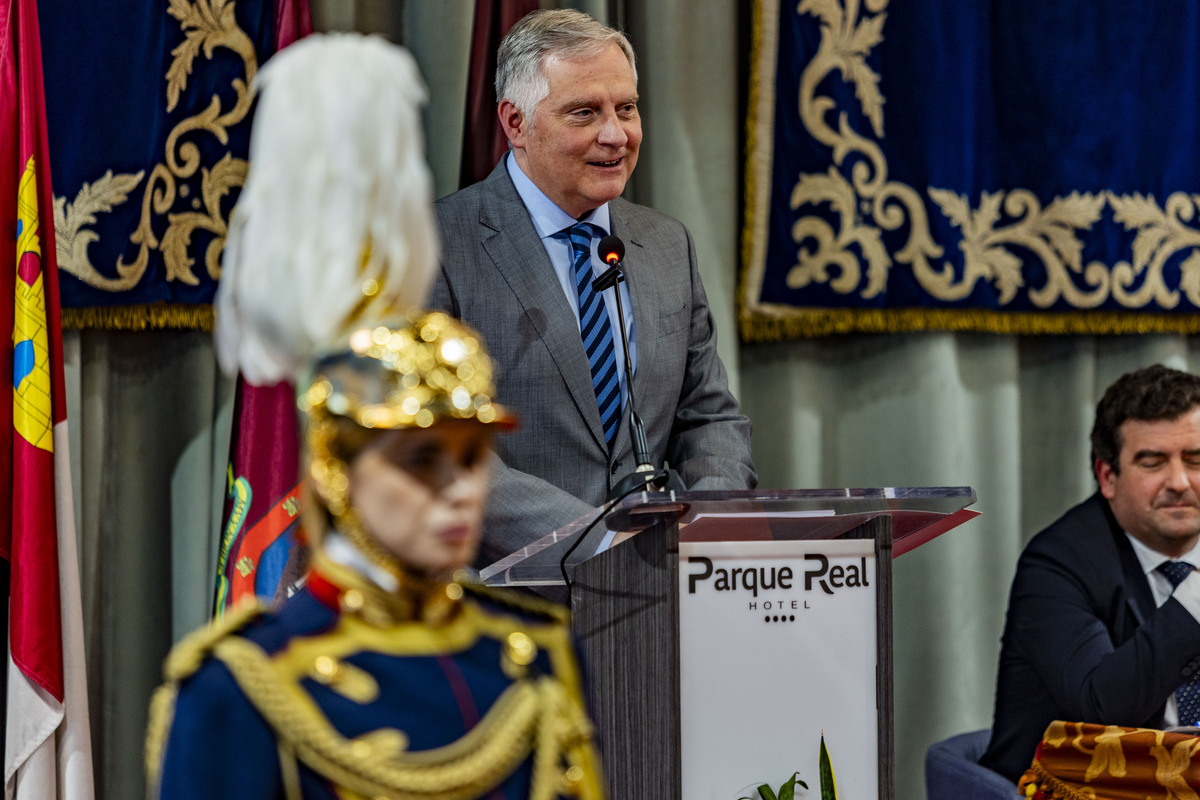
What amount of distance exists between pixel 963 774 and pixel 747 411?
45.3 inches

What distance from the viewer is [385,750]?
2.68 feet

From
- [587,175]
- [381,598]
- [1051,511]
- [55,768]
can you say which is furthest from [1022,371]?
[381,598]

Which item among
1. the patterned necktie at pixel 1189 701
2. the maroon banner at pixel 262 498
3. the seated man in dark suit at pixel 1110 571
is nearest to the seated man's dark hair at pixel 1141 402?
the seated man in dark suit at pixel 1110 571

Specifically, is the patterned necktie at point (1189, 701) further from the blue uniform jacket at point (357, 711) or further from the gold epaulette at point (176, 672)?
the gold epaulette at point (176, 672)

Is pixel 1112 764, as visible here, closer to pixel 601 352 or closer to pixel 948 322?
pixel 601 352

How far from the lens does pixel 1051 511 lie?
11.4 ft

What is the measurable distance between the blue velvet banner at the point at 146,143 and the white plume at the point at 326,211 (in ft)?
6.38

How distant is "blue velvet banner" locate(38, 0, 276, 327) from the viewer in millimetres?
2674

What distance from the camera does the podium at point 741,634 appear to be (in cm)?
164

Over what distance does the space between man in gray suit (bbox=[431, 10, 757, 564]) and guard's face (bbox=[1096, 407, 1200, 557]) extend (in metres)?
0.69

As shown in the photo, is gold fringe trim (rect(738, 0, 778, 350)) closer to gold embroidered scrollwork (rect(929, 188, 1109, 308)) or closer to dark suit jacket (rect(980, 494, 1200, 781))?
gold embroidered scrollwork (rect(929, 188, 1109, 308))

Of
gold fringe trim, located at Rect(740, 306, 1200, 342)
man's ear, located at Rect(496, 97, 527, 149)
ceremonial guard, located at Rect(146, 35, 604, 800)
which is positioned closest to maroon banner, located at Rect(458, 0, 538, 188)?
man's ear, located at Rect(496, 97, 527, 149)

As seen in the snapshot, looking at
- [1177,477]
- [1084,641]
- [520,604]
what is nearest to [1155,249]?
[1177,477]

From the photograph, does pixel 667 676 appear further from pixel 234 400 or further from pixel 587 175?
pixel 234 400
